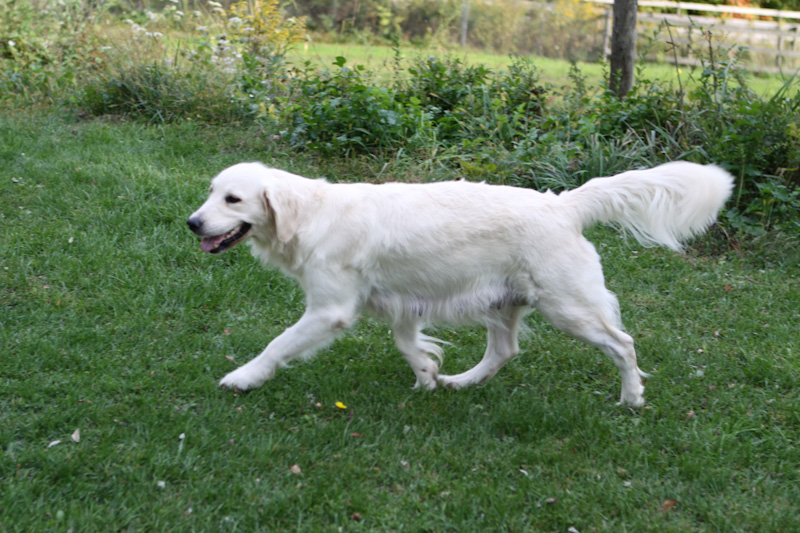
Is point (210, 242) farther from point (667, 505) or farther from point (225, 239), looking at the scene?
point (667, 505)

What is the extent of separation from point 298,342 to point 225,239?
67 cm

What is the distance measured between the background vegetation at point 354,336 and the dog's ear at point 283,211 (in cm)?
93

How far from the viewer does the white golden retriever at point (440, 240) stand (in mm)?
3758

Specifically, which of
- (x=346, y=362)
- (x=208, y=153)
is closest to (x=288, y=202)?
(x=346, y=362)

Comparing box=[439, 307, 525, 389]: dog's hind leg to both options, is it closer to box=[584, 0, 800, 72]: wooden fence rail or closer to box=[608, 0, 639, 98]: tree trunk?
box=[608, 0, 639, 98]: tree trunk

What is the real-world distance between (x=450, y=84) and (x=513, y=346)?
477cm

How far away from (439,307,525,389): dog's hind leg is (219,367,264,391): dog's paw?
1131mm

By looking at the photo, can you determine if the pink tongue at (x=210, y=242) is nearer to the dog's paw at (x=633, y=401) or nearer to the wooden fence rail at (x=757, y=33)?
the dog's paw at (x=633, y=401)

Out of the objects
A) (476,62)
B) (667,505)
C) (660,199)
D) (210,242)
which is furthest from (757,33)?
(210,242)

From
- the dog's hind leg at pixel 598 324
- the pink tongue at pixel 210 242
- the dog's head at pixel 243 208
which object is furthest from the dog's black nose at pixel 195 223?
the dog's hind leg at pixel 598 324

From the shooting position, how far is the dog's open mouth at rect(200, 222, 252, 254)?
3771 mm

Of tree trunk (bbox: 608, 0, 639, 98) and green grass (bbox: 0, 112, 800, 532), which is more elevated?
tree trunk (bbox: 608, 0, 639, 98)

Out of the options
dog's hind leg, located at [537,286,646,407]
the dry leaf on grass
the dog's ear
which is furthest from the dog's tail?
the dog's ear

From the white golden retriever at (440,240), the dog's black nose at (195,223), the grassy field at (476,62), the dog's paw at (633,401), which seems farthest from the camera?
the grassy field at (476,62)
